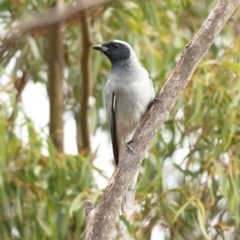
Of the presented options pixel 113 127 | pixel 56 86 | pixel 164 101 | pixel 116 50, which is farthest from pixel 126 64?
pixel 56 86

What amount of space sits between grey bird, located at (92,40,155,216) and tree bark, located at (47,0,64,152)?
2.75 ft

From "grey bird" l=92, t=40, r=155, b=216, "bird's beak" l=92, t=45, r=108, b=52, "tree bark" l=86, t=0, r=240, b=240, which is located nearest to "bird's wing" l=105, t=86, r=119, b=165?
"grey bird" l=92, t=40, r=155, b=216

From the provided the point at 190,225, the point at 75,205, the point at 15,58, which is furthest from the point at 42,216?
the point at 15,58

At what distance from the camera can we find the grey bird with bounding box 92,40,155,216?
11.1ft

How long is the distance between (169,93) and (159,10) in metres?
2.15

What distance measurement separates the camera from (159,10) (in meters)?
4.95

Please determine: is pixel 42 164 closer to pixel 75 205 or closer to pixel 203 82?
pixel 75 205

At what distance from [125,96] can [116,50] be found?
346 mm

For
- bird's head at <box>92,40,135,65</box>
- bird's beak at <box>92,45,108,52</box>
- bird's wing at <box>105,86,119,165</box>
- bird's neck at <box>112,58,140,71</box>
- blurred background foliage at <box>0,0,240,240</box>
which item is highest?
bird's beak at <box>92,45,108,52</box>

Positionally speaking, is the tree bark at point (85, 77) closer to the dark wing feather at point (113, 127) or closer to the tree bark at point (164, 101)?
the dark wing feather at point (113, 127)

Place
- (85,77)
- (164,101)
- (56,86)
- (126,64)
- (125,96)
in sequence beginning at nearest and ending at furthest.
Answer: (164,101)
(125,96)
(126,64)
(85,77)
(56,86)

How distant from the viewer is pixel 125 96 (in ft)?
11.3

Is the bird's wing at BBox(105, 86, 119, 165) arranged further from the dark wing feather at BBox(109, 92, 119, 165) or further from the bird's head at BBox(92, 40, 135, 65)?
the bird's head at BBox(92, 40, 135, 65)

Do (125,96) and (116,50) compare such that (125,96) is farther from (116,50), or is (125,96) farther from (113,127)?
(116,50)
